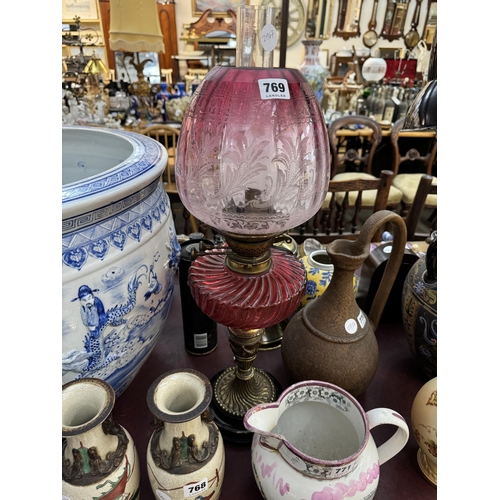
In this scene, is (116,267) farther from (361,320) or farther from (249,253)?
(361,320)

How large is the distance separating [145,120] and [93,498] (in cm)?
237

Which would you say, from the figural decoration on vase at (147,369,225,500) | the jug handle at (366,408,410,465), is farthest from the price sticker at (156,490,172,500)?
the jug handle at (366,408,410,465)

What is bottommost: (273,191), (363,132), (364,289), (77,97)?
(364,289)

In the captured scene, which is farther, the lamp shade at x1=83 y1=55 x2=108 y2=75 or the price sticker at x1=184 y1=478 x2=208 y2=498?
the lamp shade at x1=83 y1=55 x2=108 y2=75

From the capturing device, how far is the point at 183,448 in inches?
15.8

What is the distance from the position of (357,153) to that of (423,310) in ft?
5.79

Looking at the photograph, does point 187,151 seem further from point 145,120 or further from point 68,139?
point 145,120

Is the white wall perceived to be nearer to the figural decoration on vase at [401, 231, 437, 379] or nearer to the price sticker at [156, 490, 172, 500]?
the figural decoration on vase at [401, 231, 437, 379]

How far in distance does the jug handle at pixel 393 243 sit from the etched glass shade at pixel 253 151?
3.9 inches

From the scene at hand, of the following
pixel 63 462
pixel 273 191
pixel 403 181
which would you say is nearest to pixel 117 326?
pixel 63 462

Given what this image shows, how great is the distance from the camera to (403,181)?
220cm

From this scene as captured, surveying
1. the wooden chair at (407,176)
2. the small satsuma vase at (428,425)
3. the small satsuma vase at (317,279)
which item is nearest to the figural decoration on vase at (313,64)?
the wooden chair at (407,176)

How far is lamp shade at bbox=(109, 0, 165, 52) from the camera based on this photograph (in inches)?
73.6

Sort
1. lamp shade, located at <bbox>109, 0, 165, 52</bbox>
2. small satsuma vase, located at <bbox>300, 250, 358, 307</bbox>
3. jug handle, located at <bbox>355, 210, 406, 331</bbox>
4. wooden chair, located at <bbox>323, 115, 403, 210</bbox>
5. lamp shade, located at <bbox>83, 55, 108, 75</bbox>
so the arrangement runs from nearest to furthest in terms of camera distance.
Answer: jug handle, located at <bbox>355, 210, 406, 331</bbox>
small satsuma vase, located at <bbox>300, 250, 358, 307</bbox>
wooden chair, located at <bbox>323, 115, 403, 210</bbox>
lamp shade, located at <bbox>109, 0, 165, 52</bbox>
lamp shade, located at <bbox>83, 55, 108, 75</bbox>
